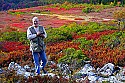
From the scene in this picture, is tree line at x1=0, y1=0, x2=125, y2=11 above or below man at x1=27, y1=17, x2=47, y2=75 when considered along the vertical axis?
below

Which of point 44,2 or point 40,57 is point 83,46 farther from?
point 44,2

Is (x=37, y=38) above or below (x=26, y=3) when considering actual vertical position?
above

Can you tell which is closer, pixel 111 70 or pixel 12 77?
pixel 12 77

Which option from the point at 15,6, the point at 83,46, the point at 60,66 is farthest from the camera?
the point at 15,6

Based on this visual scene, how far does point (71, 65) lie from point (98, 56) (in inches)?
73.5

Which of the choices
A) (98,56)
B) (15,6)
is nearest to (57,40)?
(98,56)

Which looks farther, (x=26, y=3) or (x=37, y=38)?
(x=26, y=3)

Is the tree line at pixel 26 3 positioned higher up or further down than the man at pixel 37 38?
further down

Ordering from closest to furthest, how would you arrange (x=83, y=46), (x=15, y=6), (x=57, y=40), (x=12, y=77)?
→ (x=12, y=77)
(x=83, y=46)
(x=57, y=40)
(x=15, y=6)

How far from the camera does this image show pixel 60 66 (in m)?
13.4

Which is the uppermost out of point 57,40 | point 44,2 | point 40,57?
point 40,57

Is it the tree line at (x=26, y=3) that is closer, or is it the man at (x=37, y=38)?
the man at (x=37, y=38)

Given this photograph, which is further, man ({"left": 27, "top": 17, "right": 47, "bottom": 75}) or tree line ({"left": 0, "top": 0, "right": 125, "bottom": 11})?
tree line ({"left": 0, "top": 0, "right": 125, "bottom": 11})

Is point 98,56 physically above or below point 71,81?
below
